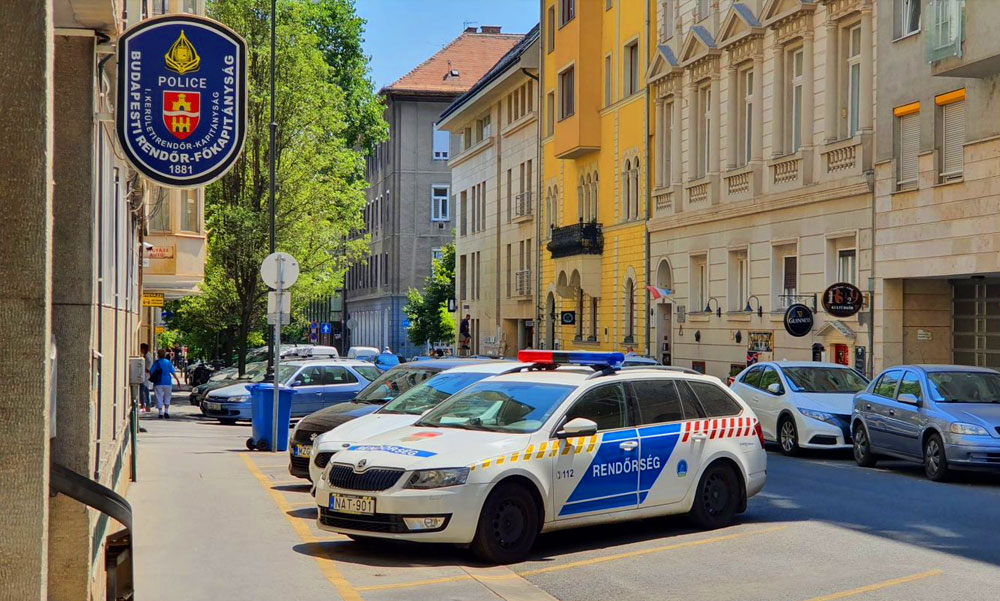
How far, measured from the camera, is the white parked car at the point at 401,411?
14.0 meters

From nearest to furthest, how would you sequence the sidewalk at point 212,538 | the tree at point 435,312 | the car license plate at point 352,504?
1. the sidewalk at point 212,538
2. the car license plate at point 352,504
3. the tree at point 435,312

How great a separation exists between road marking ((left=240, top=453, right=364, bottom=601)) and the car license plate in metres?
0.41

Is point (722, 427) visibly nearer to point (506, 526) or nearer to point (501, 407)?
point (501, 407)

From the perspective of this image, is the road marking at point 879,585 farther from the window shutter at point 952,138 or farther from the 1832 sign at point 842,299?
the window shutter at point 952,138

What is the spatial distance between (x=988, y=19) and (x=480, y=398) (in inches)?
650

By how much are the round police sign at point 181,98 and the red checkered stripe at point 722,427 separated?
558 centimetres

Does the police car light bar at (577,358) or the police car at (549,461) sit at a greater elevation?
the police car light bar at (577,358)

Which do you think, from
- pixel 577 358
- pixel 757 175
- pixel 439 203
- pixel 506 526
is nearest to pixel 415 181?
pixel 439 203

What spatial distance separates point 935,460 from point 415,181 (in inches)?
2792

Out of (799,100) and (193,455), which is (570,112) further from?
(193,455)

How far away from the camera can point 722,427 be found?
12789mm

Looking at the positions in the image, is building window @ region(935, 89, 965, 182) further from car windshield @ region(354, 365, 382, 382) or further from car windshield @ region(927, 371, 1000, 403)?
car windshield @ region(354, 365, 382, 382)

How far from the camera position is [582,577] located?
10.3 metres

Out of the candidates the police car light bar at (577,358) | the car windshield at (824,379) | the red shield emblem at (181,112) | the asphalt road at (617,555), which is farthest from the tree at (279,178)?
the red shield emblem at (181,112)
